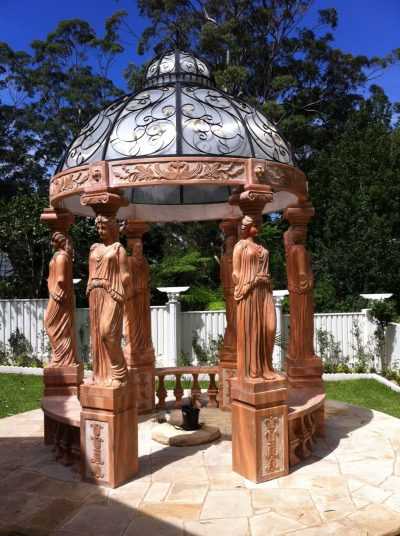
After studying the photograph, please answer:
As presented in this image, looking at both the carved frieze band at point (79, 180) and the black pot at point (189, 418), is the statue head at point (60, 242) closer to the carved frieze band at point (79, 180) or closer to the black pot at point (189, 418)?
the carved frieze band at point (79, 180)

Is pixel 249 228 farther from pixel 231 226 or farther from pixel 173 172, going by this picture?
pixel 231 226

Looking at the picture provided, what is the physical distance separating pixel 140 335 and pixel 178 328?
6457 mm

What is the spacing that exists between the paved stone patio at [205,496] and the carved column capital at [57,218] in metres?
2.65

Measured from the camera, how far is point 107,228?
4418 millimetres

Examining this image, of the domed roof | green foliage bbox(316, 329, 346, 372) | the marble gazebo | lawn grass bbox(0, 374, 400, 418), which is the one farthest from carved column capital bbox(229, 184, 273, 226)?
green foliage bbox(316, 329, 346, 372)

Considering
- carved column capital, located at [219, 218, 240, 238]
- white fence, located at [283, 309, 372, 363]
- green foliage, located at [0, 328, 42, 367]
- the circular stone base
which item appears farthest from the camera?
green foliage, located at [0, 328, 42, 367]

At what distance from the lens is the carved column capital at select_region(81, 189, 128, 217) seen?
443 cm

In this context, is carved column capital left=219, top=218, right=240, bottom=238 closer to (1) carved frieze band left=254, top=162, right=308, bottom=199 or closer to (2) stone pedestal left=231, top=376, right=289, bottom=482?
(1) carved frieze band left=254, top=162, right=308, bottom=199

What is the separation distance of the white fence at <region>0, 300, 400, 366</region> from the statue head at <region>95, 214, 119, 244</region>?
877cm

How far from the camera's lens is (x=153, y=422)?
6332mm

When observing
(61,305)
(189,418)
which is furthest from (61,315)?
(189,418)

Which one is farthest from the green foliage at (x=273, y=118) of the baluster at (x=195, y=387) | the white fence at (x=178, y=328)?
the baluster at (x=195, y=387)

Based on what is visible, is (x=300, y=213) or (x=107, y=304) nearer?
(x=107, y=304)

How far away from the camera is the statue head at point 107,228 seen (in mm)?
4406
